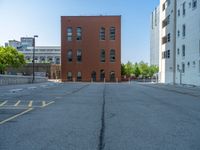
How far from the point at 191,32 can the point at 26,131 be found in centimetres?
4993

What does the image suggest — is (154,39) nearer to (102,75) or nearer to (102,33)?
(102,33)

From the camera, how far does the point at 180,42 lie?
6450 centimetres

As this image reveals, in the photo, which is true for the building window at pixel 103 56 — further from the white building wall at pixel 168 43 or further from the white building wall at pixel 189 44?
the white building wall at pixel 189 44

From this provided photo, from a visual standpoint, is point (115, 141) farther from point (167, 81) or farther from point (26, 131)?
point (167, 81)

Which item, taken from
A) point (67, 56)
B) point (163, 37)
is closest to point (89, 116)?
point (163, 37)

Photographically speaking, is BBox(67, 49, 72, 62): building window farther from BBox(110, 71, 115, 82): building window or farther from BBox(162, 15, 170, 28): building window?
BBox(162, 15, 170, 28): building window

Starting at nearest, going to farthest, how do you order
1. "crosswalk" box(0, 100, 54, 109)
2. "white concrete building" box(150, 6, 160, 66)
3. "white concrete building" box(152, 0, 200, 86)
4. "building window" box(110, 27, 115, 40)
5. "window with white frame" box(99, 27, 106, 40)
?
"crosswalk" box(0, 100, 54, 109) < "white concrete building" box(152, 0, 200, 86) < "building window" box(110, 27, 115, 40) < "window with white frame" box(99, 27, 106, 40) < "white concrete building" box(150, 6, 160, 66)

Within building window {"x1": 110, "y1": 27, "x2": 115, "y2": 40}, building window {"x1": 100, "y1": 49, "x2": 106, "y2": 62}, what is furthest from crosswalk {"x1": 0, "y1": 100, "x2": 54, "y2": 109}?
building window {"x1": 110, "y1": 27, "x2": 115, "y2": 40}

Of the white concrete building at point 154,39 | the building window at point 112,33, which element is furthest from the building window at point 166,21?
the white concrete building at point 154,39

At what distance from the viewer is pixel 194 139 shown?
902cm

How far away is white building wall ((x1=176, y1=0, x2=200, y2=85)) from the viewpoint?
54062 millimetres

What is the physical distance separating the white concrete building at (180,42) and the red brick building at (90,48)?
21070mm

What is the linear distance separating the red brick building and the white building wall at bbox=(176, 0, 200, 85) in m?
36.0

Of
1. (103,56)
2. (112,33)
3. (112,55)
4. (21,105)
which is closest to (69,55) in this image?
(103,56)
